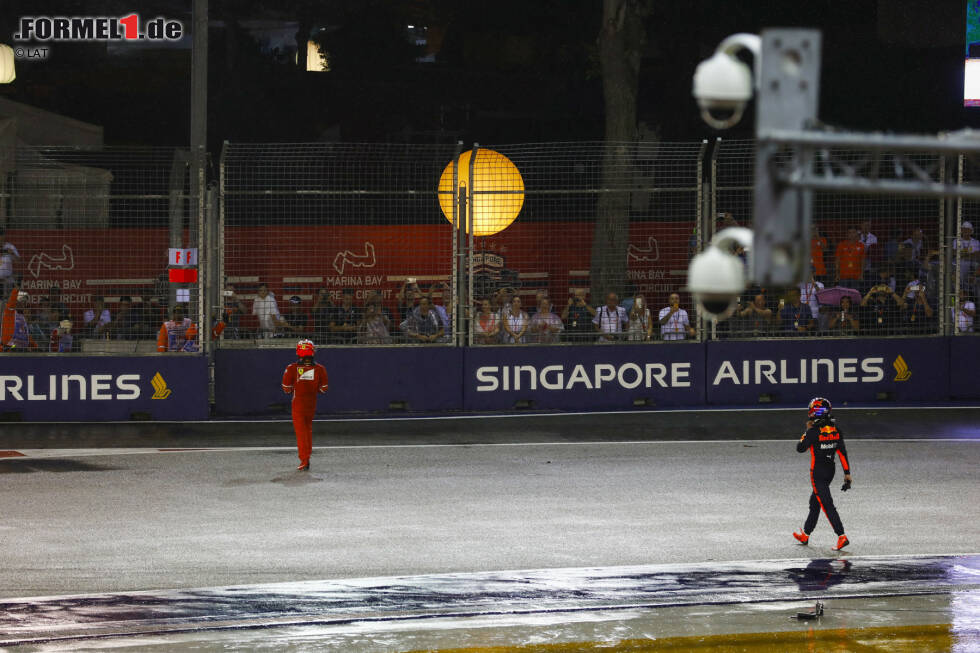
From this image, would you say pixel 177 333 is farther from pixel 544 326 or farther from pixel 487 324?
pixel 544 326

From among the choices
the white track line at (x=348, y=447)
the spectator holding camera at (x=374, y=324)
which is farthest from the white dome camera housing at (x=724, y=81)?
the spectator holding camera at (x=374, y=324)

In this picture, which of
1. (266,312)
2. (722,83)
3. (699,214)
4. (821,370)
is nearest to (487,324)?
(266,312)

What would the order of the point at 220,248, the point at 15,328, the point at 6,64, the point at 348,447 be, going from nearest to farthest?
the point at 348,447
the point at 15,328
the point at 220,248
the point at 6,64

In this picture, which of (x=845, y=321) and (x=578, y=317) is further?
(x=845, y=321)

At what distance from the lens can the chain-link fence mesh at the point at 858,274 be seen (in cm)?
2111

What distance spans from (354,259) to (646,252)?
4.79m

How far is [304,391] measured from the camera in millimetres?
15914

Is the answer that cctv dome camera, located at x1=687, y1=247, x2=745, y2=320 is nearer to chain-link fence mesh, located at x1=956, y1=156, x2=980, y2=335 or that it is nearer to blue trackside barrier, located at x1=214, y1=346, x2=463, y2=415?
blue trackside barrier, located at x1=214, y1=346, x2=463, y2=415

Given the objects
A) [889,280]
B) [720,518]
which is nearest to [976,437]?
[889,280]

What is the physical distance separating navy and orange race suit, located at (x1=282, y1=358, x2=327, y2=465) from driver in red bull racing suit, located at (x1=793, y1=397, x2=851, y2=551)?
5.96 meters

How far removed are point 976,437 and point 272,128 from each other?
55.5 ft

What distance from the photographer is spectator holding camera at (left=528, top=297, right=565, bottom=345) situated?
68.9 feet

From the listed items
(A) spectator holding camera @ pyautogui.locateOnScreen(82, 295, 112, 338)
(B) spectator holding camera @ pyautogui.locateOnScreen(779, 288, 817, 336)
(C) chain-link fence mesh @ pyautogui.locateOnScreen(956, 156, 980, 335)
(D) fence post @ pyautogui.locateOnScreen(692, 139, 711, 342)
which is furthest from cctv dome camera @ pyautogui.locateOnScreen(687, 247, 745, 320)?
(C) chain-link fence mesh @ pyautogui.locateOnScreen(956, 156, 980, 335)

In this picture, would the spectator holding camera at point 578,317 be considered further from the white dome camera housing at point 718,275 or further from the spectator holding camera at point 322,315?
the white dome camera housing at point 718,275
